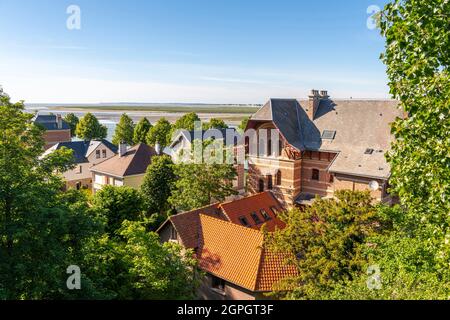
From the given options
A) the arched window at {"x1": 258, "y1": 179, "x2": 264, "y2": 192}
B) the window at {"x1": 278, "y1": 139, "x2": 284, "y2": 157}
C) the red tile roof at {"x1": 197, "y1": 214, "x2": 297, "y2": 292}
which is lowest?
the red tile roof at {"x1": 197, "y1": 214, "x2": 297, "y2": 292}

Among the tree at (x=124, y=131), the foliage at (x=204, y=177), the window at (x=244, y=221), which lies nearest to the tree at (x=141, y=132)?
the tree at (x=124, y=131)

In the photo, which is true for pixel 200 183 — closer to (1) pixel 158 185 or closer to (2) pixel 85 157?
(1) pixel 158 185

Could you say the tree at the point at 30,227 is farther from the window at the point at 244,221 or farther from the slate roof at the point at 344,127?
the slate roof at the point at 344,127

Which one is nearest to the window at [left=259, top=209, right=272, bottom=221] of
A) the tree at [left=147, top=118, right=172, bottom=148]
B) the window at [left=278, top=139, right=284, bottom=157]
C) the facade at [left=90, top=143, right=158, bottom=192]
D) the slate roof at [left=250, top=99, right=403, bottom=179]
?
the window at [left=278, top=139, right=284, bottom=157]

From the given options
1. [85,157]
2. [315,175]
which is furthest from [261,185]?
[85,157]

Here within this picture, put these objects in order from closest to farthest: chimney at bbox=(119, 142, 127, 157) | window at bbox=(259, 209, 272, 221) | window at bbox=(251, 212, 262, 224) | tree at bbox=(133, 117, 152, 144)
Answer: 1. window at bbox=(251, 212, 262, 224)
2. window at bbox=(259, 209, 272, 221)
3. chimney at bbox=(119, 142, 127, 157)
4. tree at bbox=(133, 117, 152, 144)

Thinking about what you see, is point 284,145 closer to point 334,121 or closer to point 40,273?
point 334,121

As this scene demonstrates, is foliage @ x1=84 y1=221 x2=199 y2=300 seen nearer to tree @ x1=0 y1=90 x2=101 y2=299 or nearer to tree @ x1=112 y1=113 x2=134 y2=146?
tree @ x1=0 y1=90 x2=101 y2=299
